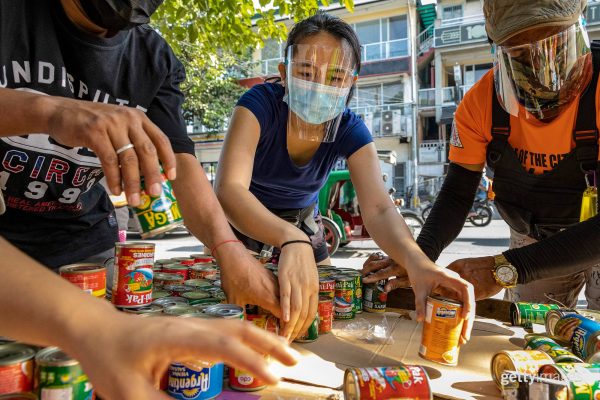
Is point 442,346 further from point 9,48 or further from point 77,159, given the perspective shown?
point 9,48

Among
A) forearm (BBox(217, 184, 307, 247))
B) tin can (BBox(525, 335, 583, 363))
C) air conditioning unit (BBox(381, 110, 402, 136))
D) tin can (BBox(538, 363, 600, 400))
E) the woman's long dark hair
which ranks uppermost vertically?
air conditioning unit (BBox(381, 110, 402, 136))

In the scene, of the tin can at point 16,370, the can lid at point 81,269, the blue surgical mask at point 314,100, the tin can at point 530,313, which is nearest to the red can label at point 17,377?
the tin can at point 16,370

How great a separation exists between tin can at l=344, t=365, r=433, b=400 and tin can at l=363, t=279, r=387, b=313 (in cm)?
88

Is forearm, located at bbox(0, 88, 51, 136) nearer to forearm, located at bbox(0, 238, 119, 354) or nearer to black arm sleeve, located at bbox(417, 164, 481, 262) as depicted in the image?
forearm, located at bbox(0, 238, 119, 354)

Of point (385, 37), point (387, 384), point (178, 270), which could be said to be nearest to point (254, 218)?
point (178, 270)

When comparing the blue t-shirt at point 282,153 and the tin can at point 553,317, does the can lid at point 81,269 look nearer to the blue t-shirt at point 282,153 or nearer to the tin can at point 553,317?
the blue t-shirt at point 282,153

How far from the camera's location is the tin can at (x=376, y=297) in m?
1.87

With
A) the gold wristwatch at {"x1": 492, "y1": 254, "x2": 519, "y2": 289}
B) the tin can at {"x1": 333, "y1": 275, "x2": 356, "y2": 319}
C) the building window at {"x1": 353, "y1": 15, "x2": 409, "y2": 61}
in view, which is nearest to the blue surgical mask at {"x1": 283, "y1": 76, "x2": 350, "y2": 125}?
the tin can at {"x1": 333, "y1": 275, "x2": 356, "y2": 319}

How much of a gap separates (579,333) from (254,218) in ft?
3.61

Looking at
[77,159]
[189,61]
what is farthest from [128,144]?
[189,61]

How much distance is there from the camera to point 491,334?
64.3 inches

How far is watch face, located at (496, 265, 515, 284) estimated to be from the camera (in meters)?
1.66

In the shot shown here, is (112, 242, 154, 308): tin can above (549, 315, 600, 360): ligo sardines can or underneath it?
above

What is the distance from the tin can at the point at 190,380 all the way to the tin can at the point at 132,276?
0.39 metres
